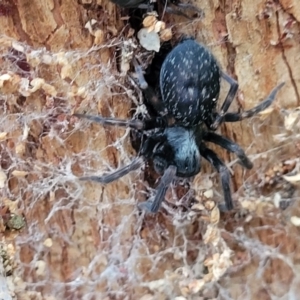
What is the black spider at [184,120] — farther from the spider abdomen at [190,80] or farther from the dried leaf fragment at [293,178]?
the dried leaf fragment at [293,178]

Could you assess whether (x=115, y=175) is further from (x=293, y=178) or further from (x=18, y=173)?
(x=293, y=178)

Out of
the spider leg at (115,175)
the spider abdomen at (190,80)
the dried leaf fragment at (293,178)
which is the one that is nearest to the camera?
the spider abdomen at (190,80)

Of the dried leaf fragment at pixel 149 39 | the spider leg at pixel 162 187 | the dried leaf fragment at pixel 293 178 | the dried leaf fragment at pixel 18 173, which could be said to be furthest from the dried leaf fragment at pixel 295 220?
the dried leaf fragment at pixel 18 173

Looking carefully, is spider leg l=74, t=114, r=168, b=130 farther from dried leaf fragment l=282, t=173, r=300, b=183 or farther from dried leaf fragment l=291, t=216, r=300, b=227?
dried leaf fragment l=291, t=216, r=300, b=227

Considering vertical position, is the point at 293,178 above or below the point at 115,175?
below

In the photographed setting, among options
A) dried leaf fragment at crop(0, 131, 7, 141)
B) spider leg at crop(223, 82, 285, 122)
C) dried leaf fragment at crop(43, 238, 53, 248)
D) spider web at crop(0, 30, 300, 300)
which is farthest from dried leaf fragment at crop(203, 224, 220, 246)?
dried leaf fragment at crop(0, 131, 7, 141)

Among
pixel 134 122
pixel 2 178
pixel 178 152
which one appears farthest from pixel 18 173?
pixel 178 152
